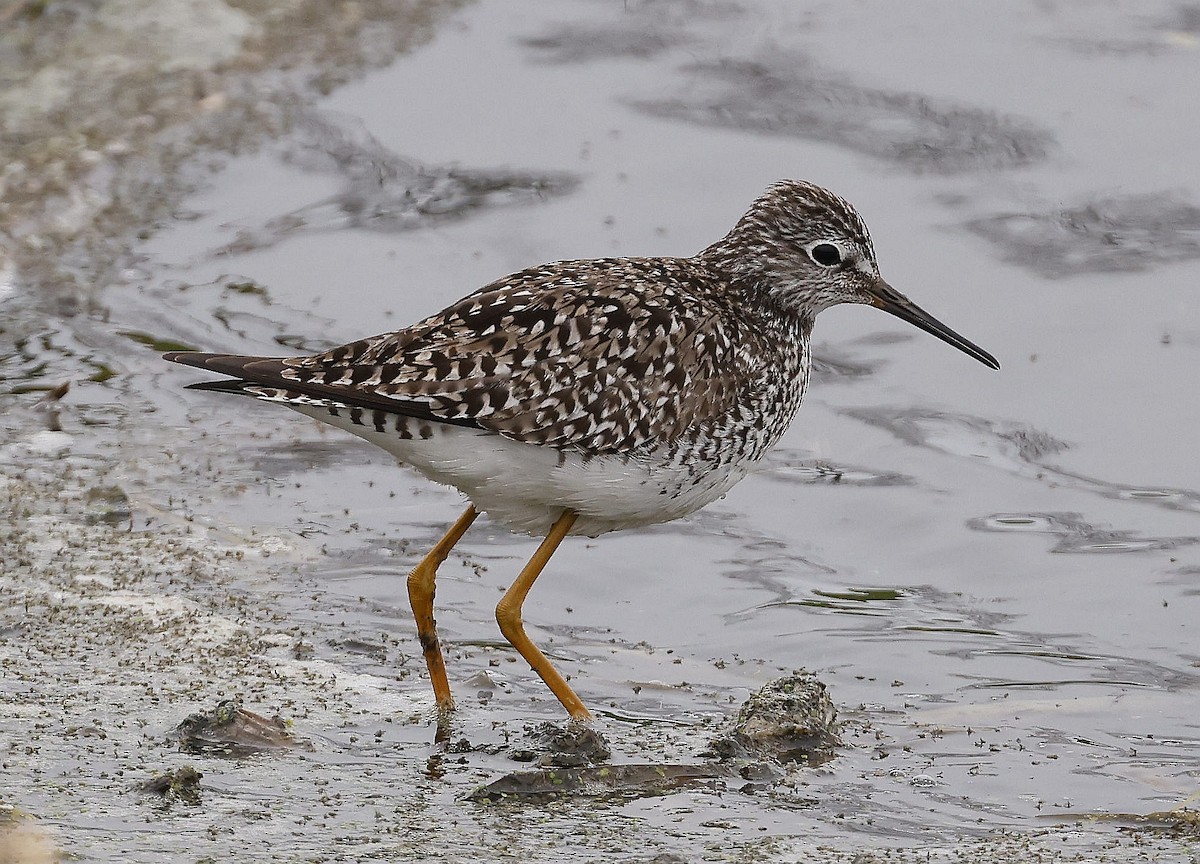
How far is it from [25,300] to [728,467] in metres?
5.52

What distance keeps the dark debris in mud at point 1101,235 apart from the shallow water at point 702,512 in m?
0.03

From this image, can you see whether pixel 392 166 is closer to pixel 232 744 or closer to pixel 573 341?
pixel 573 341

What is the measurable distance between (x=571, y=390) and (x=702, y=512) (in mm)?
2762

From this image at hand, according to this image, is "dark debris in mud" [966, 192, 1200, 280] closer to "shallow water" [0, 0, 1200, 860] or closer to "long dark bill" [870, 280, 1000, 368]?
"shallow water" [0, 0, 1200, 860]

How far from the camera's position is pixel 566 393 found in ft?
22.2

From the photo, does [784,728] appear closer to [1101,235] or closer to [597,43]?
[1101,235]

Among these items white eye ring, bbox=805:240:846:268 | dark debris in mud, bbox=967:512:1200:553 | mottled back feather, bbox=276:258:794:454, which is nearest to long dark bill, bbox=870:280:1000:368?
white eye ring, bbox=805:240:846:268

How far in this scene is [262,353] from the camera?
10.5 m

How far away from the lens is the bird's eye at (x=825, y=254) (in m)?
7.64

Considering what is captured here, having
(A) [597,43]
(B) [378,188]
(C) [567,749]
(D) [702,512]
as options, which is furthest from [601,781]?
(A) [597,43]

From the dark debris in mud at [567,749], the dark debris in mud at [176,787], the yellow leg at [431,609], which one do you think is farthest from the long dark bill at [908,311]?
the dark debris in mud at [176,787]

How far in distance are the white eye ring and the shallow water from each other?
172 centimetres

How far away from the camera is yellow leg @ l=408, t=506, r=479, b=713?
7043 mm

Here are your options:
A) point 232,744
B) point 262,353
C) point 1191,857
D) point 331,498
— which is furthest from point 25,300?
point 1191,857
